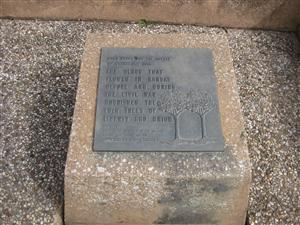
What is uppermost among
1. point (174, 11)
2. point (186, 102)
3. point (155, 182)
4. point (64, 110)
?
point (174, 11)

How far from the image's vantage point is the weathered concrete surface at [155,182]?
2477 mm

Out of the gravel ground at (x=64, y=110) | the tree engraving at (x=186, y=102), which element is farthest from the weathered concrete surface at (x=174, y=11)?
the tree engraving at (x=186, y=102)

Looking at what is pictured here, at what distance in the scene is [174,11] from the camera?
158 inches

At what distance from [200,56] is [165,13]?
1153mm

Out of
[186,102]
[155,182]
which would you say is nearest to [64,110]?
[186,102]

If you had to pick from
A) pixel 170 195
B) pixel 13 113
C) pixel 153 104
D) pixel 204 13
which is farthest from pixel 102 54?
pixel 204 13

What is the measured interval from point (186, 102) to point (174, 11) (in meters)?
1.52

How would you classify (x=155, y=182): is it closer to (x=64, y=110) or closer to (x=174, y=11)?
(x=64, y=110)

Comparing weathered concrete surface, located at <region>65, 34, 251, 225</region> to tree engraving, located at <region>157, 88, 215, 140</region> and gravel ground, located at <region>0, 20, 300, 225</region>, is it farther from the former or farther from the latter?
gravel ground, located at <region>0, 20, 300, 225</region>

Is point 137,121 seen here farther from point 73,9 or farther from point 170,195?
point 73,9

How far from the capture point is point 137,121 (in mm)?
2625

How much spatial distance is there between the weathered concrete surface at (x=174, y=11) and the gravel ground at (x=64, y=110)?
75 millimetres

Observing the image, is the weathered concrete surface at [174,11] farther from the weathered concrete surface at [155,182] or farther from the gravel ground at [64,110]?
the weathered concrete surface at [155,182]

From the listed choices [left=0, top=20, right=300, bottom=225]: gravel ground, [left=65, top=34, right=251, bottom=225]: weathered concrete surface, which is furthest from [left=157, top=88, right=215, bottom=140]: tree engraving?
[left=0, top=20, right=300, bottom=225]: gravel ground
